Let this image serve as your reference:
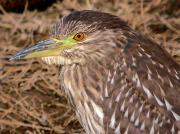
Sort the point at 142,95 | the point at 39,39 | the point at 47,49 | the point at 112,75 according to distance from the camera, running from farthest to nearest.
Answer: the point at 39,39 → the point at 47,49 → the point at 112,75 → the point at 142,95

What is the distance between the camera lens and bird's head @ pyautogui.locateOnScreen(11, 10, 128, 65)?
184 inches

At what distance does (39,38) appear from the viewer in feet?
23.6

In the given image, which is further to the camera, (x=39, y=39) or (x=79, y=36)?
(x=39, y=39)

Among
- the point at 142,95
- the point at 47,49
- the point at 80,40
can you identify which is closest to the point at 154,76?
the point at 142,95

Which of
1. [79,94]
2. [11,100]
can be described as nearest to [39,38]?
[11,100]

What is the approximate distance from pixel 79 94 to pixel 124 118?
1.35 ft

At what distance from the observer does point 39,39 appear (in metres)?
7.17

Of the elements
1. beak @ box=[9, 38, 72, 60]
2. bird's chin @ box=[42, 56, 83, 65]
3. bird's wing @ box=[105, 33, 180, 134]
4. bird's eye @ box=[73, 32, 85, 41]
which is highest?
bird's eye @ box=[73, 32, 85, 41]

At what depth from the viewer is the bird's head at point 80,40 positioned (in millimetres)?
4684

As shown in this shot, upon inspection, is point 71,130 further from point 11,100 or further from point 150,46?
point 150,46

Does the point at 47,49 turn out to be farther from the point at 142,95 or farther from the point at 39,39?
the point at 39,39

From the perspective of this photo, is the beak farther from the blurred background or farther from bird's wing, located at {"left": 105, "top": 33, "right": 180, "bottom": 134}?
the blurred background

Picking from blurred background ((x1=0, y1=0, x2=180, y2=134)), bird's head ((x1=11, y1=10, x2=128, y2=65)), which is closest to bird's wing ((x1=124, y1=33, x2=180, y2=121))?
bird's head ((x1=11, y1=10, x2=128, y2=65))

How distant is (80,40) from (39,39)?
2.54 meters
